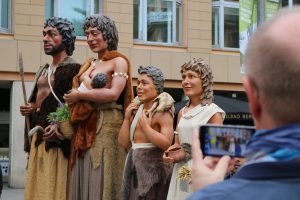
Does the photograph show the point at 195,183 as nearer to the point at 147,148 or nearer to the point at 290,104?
the point at 290,104

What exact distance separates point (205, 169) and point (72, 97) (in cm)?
289

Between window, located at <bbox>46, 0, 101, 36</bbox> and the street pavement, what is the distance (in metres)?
4.17

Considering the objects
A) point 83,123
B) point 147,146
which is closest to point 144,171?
point 147,146

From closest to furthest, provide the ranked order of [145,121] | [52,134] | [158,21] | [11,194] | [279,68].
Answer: [279,68] → [145,121] → [52,134] → [11,194] → [158,21]

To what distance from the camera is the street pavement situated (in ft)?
38.3

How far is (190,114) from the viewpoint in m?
3.93

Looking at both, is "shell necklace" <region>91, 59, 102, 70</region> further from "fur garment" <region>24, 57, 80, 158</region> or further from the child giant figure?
the child giant figure

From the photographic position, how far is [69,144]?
14.8 ft

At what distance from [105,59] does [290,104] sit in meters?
3.29

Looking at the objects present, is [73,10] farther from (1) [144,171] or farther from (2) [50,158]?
(1) [144,171]

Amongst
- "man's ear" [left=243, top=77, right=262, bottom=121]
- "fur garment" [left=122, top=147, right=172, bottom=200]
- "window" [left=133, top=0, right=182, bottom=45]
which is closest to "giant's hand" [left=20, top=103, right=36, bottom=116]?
"fur garment" [left=122, top=147, right=172, bottom=200]

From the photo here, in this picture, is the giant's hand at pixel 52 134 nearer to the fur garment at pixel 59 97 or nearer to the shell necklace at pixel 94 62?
the fur garment at pixel 59 97

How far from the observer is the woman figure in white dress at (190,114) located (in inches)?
152

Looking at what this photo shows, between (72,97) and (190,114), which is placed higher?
(72,97)
